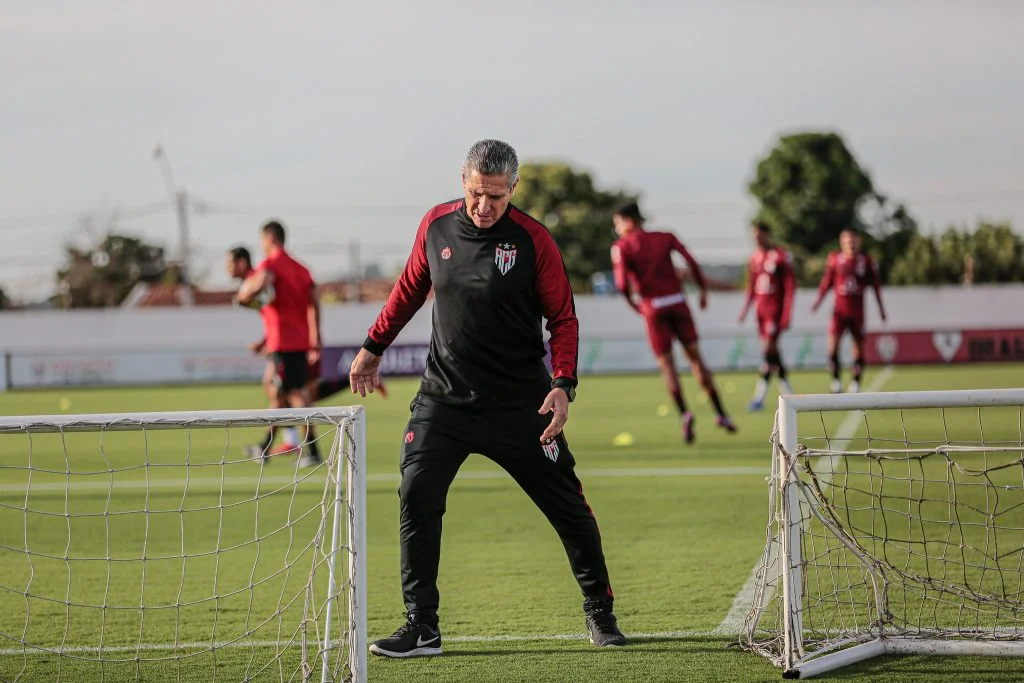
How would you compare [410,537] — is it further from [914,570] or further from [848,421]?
[848,421]

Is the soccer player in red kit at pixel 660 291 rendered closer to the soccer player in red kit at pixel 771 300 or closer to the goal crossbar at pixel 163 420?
the soccer player in red kit at pixel 771 300

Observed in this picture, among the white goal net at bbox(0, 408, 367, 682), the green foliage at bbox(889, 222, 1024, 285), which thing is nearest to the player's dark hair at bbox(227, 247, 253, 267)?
the white goal net at bbox(0, 408, 367, 682)

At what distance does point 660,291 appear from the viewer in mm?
12109

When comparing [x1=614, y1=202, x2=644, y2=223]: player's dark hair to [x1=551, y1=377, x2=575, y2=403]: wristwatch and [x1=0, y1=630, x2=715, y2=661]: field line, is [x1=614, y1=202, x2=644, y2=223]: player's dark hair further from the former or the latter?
[x1=551, y1=377, x2=575, y2=403]: wristwatch

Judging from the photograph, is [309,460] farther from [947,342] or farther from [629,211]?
[947,342]

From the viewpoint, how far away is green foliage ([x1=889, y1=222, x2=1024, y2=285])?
44.4 meters

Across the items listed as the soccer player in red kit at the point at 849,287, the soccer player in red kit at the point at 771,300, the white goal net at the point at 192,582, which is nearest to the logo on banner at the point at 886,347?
the soccer player in red kit at the point at 849,287

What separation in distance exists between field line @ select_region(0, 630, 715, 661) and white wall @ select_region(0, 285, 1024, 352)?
29.5 metres

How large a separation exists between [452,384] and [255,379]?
84.4 ft

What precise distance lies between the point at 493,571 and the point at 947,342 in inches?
941

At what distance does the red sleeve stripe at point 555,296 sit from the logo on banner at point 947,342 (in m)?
25.3

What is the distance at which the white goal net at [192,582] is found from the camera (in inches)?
171

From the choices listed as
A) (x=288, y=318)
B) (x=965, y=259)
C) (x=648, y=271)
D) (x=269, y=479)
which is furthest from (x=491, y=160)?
(x=965, y=259)

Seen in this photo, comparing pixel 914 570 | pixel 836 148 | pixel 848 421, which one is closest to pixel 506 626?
pixel 914 570
